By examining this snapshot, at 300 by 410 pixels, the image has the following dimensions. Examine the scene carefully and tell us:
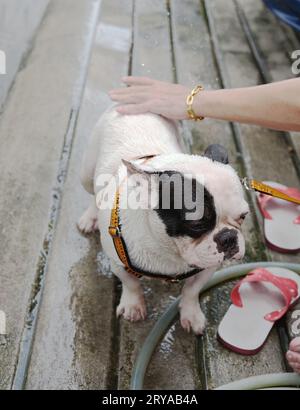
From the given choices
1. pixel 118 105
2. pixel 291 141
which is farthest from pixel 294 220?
pixel 118 105

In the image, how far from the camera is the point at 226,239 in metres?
1.52

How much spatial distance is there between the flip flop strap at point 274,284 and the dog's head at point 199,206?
524 millimetres

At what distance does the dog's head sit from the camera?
1488 mm

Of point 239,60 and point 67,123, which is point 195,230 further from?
point 239,60

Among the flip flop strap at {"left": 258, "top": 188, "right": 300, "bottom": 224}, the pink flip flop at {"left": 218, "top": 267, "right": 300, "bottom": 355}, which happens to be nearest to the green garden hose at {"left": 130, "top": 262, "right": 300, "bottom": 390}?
the pink flip flop at {"left": 218, "top": 267, "right": 300, "bottom": 355}

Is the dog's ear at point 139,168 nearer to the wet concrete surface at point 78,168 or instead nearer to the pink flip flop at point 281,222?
the wet concrete surface at point 78,168

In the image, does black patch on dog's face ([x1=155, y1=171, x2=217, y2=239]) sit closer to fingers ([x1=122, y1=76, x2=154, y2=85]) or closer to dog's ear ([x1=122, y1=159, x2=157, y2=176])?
dog's ear ([x1=122, y1=159, x2=157, y2=176])

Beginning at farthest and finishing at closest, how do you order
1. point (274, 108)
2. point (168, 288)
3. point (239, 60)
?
point (239, 60)
point (168, 288)
point (274, 108)

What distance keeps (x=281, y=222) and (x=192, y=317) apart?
71 cm

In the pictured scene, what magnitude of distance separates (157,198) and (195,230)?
14cm

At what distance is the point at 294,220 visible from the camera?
7.98 ft

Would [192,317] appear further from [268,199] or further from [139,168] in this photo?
[268,199]

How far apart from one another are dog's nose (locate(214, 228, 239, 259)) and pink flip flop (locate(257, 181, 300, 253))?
0.81 meters

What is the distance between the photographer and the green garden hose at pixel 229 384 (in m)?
1.71
